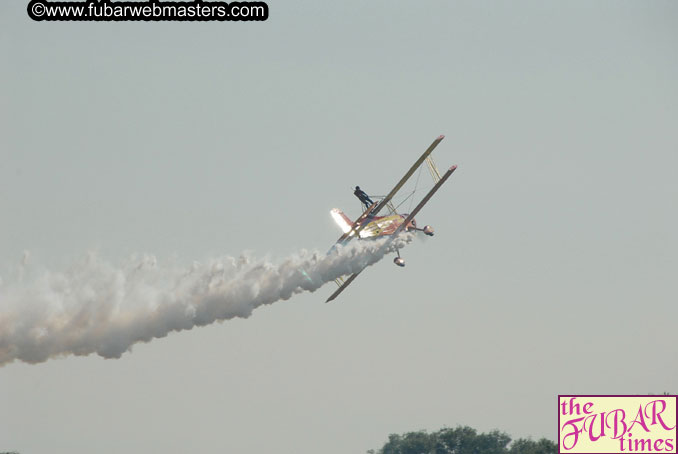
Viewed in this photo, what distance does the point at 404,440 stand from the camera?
166 meters

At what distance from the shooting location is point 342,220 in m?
84.4

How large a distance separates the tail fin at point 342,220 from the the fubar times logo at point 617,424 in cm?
2260

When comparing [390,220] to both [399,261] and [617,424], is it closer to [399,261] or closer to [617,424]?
[399,261]

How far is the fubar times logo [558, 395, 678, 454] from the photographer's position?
2544 inches

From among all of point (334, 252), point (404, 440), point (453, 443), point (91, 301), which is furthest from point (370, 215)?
point (404, 440)

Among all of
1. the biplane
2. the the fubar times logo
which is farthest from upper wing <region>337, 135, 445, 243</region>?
the the fubar times logo

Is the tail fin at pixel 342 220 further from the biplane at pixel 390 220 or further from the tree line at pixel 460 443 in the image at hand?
the tree line at pixel 460 443

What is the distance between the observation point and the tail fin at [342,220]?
8381cm

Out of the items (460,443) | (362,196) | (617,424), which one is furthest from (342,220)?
(460,443)

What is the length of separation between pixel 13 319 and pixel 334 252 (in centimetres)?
1924

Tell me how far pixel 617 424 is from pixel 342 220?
24842 mm

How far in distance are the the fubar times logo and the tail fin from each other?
22601 millimetres

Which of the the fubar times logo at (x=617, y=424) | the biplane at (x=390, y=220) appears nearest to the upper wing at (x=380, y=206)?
the biplane at (x=390, y=220)

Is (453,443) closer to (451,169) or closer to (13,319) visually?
(451,169)
